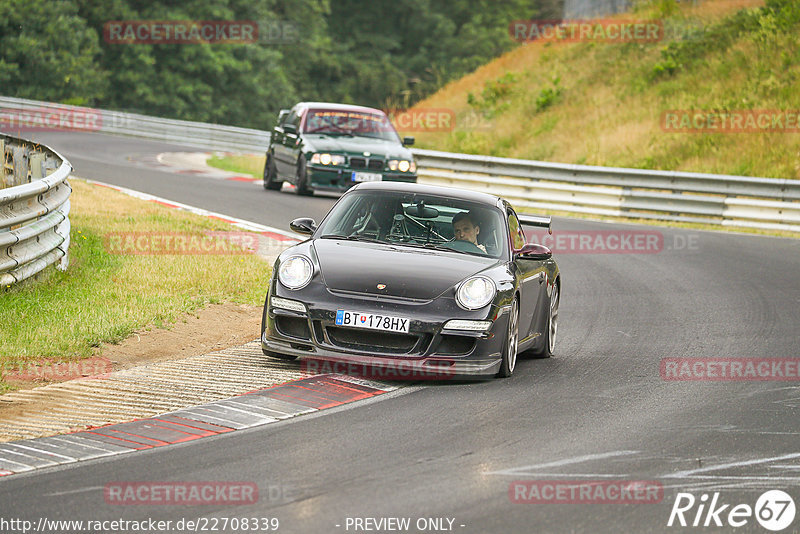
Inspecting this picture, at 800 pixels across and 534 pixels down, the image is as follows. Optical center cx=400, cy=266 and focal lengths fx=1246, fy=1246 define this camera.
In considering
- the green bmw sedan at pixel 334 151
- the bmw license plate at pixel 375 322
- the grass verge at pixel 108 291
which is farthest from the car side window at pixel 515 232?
the green bmw sedan at pixel 334 151

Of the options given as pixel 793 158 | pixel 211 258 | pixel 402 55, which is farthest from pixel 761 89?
pixel 402 55

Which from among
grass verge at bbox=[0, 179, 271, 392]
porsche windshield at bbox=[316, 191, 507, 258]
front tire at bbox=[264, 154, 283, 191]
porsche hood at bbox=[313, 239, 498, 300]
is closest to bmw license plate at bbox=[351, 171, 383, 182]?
front tire at bbox=[264, 154, 283, 191]

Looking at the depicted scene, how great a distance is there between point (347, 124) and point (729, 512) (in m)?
18.2

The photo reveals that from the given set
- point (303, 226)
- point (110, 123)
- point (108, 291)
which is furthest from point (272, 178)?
point (110, 123)

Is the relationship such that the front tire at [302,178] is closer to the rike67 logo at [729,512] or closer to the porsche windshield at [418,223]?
the porsche windshield at [418,223]

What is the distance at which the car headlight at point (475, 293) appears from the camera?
8609 mm

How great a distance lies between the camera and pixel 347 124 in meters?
23.4

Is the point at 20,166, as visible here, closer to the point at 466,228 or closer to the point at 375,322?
the point at 466,228

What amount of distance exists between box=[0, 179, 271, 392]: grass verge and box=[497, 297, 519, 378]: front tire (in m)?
3.00

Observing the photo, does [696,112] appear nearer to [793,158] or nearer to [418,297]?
[793,158]

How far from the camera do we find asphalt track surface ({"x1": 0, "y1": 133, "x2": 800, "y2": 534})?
5.53 meters

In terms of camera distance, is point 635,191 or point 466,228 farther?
point 635,191

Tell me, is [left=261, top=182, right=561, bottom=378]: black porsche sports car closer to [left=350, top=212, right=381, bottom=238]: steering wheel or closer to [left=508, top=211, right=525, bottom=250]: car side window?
[left=350, top=212, right=381, bottom=238]: steering wheel

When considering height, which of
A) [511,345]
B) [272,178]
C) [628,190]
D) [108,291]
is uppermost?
[511,345]
